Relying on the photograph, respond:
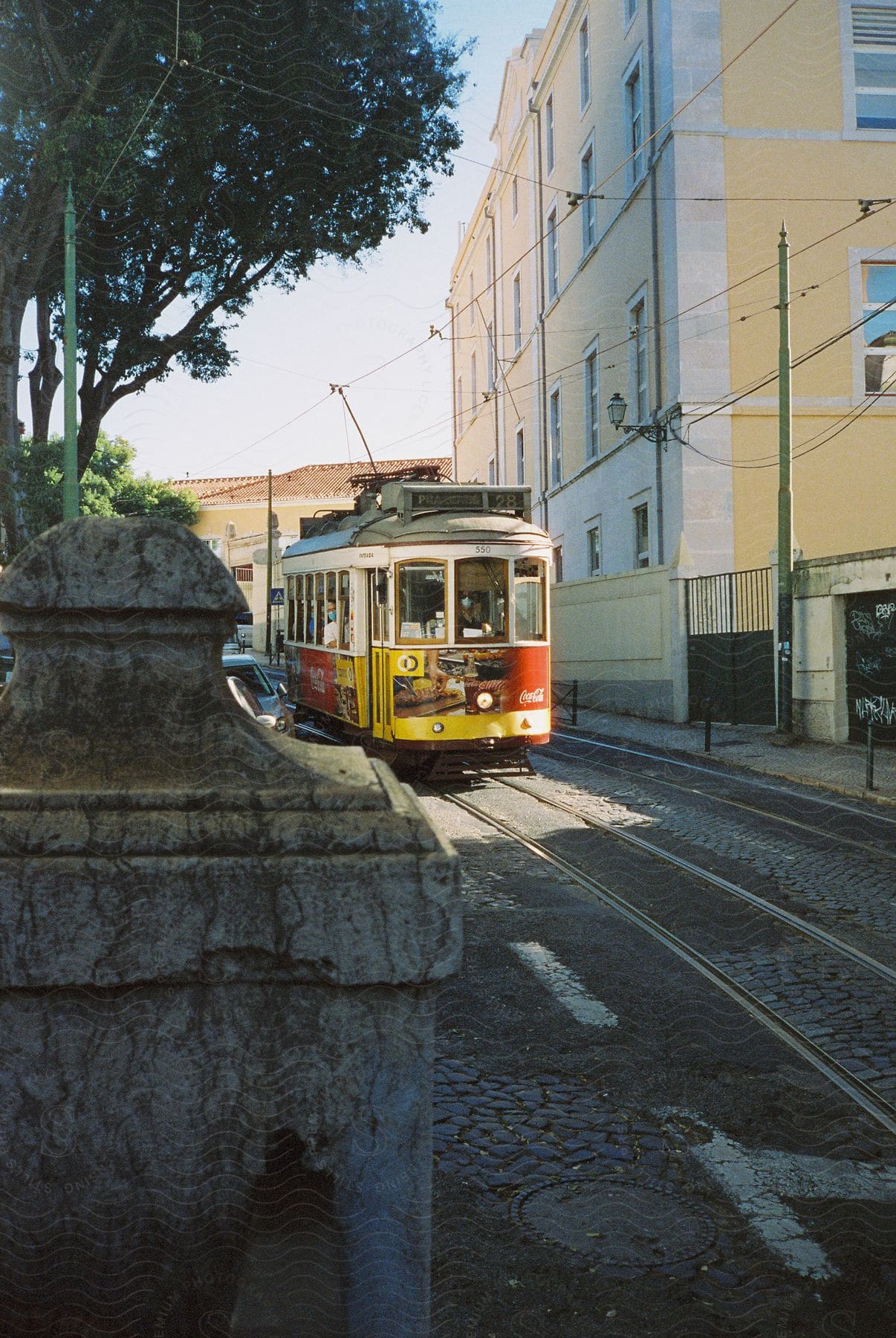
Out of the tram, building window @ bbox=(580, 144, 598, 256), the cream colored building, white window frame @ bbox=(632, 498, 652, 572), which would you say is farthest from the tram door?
building window @ bbox=(580, 144, 598, 256)

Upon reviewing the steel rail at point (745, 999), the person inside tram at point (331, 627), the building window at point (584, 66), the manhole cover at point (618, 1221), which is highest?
the building window at point (584, 66)

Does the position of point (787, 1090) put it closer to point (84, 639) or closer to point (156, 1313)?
point (156, 1313)

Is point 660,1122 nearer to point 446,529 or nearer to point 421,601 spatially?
point 421,601

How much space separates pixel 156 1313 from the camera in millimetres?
1654

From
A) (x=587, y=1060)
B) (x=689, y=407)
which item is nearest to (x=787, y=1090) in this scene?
(x=587, y=1060)

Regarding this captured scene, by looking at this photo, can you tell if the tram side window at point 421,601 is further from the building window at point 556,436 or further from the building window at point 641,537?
the building window at point 556,436

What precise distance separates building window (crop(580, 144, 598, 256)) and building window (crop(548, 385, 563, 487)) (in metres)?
4.62

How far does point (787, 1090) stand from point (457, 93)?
Answer: 17.6 m

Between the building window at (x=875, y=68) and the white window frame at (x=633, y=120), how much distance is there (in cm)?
404

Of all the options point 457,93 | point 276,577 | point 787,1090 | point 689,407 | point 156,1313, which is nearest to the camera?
point 156,1313

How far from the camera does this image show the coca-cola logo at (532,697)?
12.9 metres

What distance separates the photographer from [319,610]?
16.1 m

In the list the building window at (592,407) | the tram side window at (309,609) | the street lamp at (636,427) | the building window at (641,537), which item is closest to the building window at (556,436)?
the building window at (592,407)

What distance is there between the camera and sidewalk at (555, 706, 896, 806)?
1305cm
